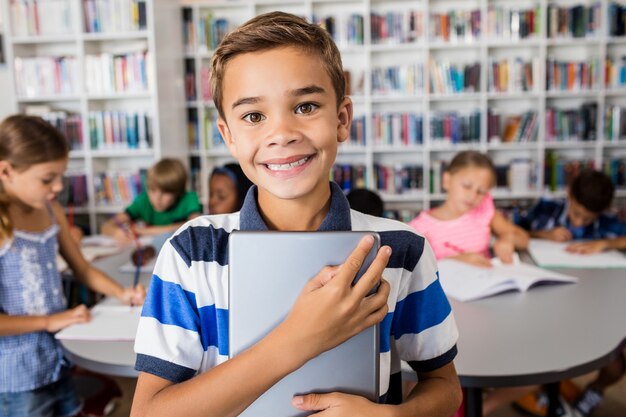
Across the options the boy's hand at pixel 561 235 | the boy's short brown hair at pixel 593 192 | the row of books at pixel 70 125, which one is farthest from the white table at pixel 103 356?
the row of books at pixel 70 125

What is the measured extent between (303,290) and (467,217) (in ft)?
6.49

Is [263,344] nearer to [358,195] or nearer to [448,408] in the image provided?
[448,408]

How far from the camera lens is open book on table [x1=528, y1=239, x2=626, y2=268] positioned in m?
2.14

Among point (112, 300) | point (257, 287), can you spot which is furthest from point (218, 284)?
point (112, 300)

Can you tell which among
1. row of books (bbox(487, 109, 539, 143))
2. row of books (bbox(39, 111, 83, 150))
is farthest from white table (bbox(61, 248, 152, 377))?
row of books (bbox(487, 109, 539, 143))

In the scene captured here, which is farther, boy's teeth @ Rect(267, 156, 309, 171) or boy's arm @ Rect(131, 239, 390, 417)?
boy's teeth @ Rect(267, 156, 309, 171)

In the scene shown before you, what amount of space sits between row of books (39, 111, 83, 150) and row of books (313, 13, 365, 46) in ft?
6.20

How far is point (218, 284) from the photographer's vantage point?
0.76 metres

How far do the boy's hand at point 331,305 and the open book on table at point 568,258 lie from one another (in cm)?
170

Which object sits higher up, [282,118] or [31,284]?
[282,118]

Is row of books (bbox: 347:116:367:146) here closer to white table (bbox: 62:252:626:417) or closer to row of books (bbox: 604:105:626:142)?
row of books (bbox: 604:105:626:142)

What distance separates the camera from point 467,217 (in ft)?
8.30

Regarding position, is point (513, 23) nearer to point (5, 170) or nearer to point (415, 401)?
point (5, 170)

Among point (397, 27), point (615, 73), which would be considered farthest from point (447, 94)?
point (615, 73)
